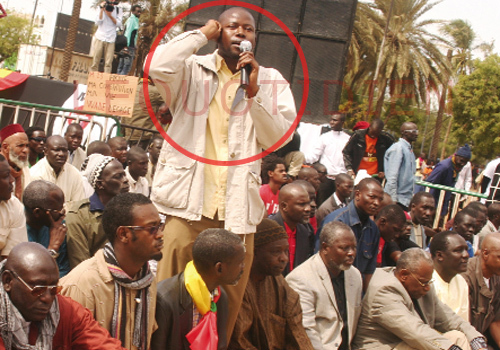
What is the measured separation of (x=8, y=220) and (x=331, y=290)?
100 inches

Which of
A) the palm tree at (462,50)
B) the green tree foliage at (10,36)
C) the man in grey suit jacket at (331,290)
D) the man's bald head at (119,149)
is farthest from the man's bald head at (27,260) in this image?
the green tree foliage at (10,36)

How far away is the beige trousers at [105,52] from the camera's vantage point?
13.0 meters

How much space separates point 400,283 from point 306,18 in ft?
20.7

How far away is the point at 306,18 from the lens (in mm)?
10367

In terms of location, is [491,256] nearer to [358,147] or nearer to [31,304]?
[358,147]

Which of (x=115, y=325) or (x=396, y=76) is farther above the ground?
(x=396, y=76)

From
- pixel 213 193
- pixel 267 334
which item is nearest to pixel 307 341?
pixel 267 334

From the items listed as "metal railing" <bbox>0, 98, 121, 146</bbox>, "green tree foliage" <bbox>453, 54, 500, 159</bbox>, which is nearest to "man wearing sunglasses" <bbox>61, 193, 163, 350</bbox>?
"metal railing" <bbox>0, 98, 121, 146</bbox>

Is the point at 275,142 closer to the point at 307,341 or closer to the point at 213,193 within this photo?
the point at 213,193

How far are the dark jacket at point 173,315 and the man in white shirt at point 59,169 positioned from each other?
9.25ft

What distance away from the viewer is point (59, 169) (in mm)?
6145

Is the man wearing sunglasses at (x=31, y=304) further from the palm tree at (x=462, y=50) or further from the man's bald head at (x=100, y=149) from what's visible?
the palm tree at (x=462, y=50)

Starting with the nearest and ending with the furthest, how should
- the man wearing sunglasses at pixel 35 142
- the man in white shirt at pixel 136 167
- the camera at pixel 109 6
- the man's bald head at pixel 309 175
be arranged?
the man wearing sunglasses at pixel 35 142 < the man in white shirt at pixel 136 167 < the man's bald head at pixel 309 175 < the camera at pixel 109 6

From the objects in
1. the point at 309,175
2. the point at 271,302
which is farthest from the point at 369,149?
the point at 271,302
